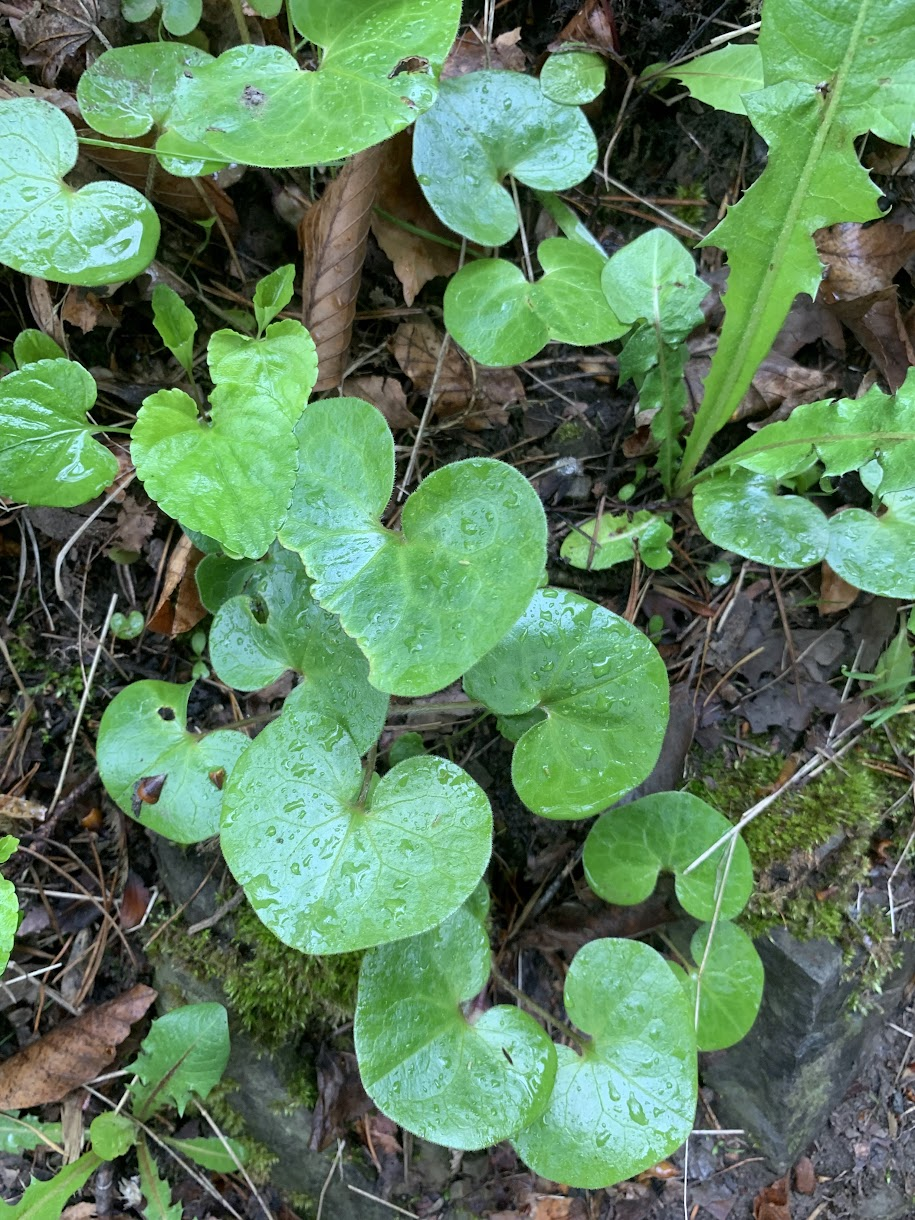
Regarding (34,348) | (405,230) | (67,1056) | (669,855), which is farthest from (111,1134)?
(405,230)

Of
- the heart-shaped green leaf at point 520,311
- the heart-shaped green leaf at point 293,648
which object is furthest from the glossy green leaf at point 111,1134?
the heart-shaped green leaf at point 520,311

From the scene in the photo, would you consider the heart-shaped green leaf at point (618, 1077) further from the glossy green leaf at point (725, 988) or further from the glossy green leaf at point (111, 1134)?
the glossy green leaf at point (111, 1134)

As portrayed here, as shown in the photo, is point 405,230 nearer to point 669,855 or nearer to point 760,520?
point 760,520

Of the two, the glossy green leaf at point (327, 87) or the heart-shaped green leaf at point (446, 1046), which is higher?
the glossy green leaf at point (327, 87)

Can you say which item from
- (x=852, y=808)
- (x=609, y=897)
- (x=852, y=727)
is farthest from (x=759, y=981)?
(x=852, y=727)

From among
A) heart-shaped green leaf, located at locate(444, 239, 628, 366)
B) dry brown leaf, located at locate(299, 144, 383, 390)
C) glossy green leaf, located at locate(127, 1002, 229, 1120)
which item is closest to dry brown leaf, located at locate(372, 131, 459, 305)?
dry brown leaf, located at locate(299, 144, 383, 390)

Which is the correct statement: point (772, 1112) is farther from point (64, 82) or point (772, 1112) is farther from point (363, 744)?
point (64, 82)
